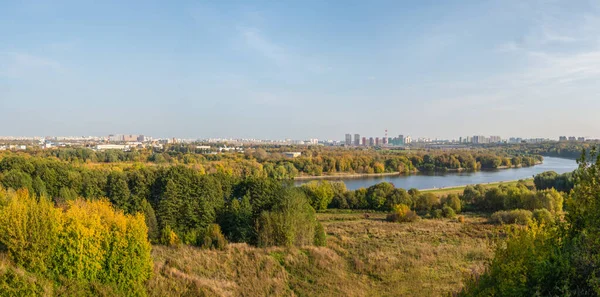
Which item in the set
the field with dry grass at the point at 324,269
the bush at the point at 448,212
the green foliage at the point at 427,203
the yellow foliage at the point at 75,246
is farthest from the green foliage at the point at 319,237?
the green foliage at the point at 427,203

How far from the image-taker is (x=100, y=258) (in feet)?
28.4

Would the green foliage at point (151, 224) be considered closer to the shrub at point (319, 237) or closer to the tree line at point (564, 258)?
the shrub at point (319, 237)

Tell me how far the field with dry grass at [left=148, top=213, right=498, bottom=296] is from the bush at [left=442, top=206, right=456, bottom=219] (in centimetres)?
881

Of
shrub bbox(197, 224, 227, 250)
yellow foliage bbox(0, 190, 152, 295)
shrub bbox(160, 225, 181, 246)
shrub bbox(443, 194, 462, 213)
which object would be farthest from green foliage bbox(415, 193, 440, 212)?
yellow foliage bbox(0, 190, 152, 295)

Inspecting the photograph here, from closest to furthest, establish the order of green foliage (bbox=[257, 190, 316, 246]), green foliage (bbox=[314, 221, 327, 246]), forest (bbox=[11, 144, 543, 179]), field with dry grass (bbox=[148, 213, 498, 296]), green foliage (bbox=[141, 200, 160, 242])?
field with dry grass (bbox=[148, 213, 498, 296])
green foliage (bbox=[257, 190, 316, 246])
green foliage (bbox=[314, 221, 327, 246])
green foliage (bbox=[141, 200, 160, 242])
forest (bbox=[11, 144, 543, 179])

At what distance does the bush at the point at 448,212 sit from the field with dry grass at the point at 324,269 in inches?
347

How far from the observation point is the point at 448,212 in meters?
25.2

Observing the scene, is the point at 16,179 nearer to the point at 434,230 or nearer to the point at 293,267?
the point at 293,267

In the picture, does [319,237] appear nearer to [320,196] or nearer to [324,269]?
[324,269]

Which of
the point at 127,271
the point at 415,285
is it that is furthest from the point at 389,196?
the point at 127,271

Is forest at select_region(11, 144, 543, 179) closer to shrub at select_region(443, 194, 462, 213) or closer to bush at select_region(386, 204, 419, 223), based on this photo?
shrub at select_region(443, 194, 462, 213)

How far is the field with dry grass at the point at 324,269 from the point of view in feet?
32.2

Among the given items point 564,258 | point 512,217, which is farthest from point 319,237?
point 512,217

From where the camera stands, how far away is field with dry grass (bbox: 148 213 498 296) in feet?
32.2
